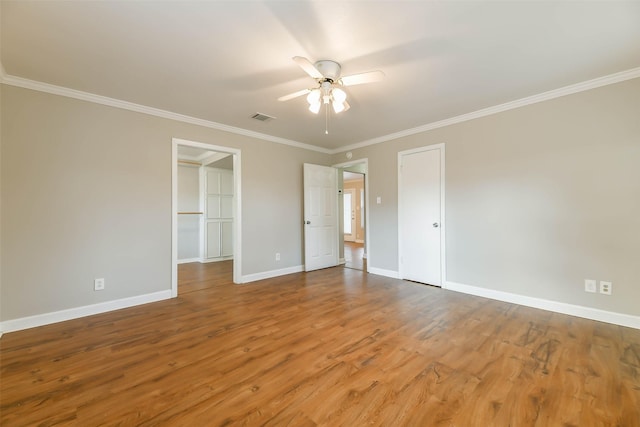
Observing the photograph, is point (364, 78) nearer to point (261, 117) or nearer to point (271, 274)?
point (261, 117)

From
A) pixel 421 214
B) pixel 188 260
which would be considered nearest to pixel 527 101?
pixel 421 214

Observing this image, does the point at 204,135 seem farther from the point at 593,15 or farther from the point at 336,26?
the point at 593,15

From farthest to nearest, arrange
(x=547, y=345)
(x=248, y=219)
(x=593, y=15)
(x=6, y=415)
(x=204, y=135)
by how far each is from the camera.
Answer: (x=248, y=219) < (x=204, y=135) < (x=547, y=345) < (x=593, y=15) < (x=6, y=415)

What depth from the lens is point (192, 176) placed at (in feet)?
20.5

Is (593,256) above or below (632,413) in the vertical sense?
above

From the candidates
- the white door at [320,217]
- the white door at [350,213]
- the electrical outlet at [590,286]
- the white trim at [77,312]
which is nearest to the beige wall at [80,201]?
the white trim at [77,312]

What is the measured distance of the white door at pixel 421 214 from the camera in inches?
153

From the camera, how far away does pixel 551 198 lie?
9.64 ft

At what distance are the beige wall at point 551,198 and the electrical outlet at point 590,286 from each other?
0.03m

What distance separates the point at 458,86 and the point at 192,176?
5.78m

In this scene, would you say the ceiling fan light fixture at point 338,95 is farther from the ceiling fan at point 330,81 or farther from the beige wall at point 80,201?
the beige wall at point 80,201

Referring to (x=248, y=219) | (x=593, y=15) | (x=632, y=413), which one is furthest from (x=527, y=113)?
(x=248, y=219)

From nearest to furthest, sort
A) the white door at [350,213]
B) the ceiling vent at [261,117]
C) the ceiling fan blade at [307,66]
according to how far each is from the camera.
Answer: the ceiling fan blade at [307,66] → the ceiling vent at [261,117] → the white door at [350,213]

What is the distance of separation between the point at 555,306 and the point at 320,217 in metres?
3.61
